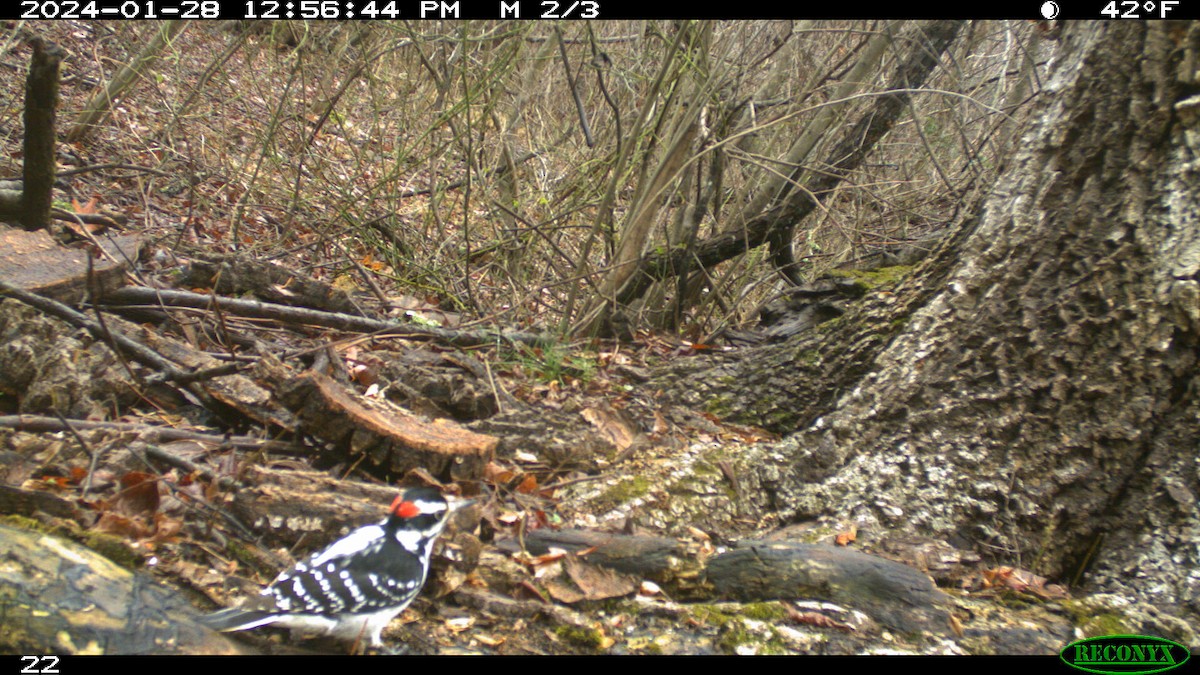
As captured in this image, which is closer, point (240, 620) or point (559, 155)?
point (240, 620)

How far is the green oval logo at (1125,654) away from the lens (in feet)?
8.19

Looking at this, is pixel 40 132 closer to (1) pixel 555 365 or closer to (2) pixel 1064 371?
(1) pixel 555 365

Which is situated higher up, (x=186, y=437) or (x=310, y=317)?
(x=310, y=317)

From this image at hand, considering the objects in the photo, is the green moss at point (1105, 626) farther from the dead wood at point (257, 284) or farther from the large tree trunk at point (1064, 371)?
the dead wood at point (257, 284)

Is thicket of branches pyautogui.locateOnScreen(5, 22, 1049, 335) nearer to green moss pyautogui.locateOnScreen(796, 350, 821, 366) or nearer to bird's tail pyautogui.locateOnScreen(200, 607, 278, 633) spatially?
green moss pyautogui.locateOnScreen(796, 350, 821, 366)

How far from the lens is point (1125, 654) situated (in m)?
2.55

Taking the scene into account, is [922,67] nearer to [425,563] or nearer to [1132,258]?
[1132,258]

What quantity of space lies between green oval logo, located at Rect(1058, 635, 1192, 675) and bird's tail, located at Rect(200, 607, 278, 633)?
2.41m

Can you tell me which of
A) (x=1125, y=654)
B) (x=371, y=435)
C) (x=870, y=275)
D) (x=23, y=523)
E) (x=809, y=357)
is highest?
(x=870, y=275)

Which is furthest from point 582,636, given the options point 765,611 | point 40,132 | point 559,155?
point 559,155

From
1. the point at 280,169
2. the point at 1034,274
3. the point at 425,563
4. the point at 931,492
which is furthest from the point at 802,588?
the point at 280,169

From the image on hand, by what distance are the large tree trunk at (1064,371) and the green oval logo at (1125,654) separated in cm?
22

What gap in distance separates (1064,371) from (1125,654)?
1004 mm

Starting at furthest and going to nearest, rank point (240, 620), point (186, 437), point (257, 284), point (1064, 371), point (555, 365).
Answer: point (257, 284) < point (555, 365) < point (186, 437) < point (1064, 371) < point (240, 620)
